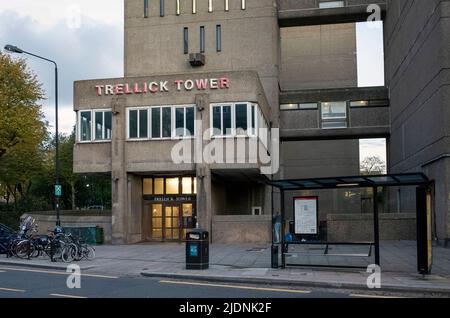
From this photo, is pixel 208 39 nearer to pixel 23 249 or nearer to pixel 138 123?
pixel 138 123

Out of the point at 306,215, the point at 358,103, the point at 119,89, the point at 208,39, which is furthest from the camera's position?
the point at 358,103

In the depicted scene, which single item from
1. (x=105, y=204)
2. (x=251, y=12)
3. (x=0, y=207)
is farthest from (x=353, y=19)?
(x=105, y=204)

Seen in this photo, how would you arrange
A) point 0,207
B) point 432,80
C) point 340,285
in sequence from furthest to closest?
point 0,207 < point 432,80 < point 340,285

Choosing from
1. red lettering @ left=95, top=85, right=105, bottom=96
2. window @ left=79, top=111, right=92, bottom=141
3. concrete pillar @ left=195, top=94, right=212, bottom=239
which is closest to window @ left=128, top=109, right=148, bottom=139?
red lettering @ left=95, top=85, right=105, bottom=96

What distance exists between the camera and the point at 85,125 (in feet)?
100

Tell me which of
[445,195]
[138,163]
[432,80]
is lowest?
[445,195]

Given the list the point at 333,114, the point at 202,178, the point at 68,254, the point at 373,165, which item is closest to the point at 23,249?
the point at 68,254

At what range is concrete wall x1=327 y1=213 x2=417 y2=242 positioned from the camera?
A: 28625 millimetres

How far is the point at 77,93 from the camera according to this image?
30.5 metres

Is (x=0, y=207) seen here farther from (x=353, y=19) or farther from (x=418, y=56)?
(x=418, y=56)

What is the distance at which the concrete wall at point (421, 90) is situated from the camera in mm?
24500

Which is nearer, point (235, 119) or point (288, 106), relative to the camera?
point (235, 119)

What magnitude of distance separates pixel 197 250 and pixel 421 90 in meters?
16.9

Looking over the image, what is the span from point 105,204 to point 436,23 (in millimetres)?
60166
